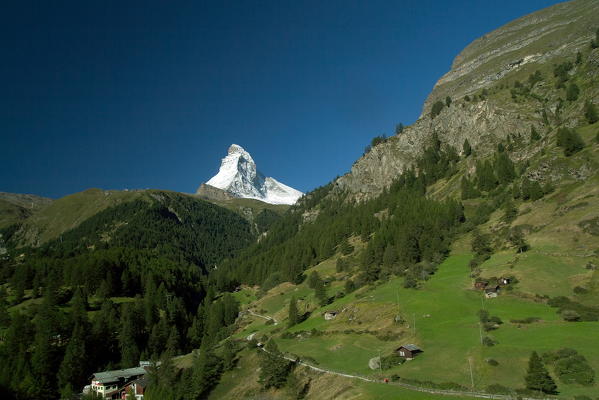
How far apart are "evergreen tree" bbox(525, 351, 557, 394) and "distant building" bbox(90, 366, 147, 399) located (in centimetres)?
9472

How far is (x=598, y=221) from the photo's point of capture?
3664 inches

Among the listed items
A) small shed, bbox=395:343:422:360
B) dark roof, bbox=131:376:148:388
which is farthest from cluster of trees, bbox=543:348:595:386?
dark roof, bbox=131:376:148:388

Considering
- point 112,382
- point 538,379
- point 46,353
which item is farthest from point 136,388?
point 538,379

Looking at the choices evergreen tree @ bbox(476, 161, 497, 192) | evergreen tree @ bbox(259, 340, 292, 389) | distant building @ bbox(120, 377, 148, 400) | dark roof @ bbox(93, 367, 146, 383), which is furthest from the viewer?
evergreen tree @ bbox(476, 161, 497, 192)

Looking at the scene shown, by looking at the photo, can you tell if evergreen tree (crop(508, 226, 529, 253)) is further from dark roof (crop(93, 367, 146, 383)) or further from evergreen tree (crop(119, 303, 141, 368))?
evergreen tree (crop(119, 303, 141, 368))

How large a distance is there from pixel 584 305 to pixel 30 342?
143543mm

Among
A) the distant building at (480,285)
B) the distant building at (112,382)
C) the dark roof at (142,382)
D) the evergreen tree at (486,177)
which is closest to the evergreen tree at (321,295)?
the distant building at (480,285)

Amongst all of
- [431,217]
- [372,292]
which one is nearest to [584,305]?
[372,292]

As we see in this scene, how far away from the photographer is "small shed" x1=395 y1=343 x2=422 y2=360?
71.0 m

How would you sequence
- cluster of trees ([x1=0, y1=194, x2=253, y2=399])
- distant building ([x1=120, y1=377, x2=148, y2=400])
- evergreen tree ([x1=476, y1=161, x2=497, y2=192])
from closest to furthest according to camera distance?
1. distant building ([x1=120, y1=377, x2=148, y2=400])
2. cluster of trees ([x1=0, y1=194, x2=253, y2=399])
3. evergreen tree ([x1=476, y1=161, x2=497, y2=192])

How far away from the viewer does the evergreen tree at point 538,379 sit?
166ft

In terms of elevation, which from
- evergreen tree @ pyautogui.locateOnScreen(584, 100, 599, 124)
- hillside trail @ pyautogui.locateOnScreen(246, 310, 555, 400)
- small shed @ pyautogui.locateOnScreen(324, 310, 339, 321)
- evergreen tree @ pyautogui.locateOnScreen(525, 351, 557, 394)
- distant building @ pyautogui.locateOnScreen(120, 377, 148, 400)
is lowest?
distant building @ pyautogui.locateOnScreen(120, 377, 148, 400)

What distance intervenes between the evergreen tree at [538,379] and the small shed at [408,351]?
21471 mm

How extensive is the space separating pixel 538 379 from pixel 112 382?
3975 inches
